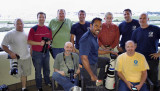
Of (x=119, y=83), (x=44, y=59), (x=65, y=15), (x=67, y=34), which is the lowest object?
(x=119, y=83)

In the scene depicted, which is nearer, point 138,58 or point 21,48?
point 138,58

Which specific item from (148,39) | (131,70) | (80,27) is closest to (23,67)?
(80,27)

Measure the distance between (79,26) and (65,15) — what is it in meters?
0.39

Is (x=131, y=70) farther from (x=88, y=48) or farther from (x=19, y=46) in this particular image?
(x=19, y=46)

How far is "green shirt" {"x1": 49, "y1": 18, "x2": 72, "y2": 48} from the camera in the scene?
3.19 metres

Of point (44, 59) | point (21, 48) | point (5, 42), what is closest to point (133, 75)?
point (44, 59)

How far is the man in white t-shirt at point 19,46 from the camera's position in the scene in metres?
2.91

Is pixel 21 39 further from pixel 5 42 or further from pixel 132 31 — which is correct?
pixel 132 31

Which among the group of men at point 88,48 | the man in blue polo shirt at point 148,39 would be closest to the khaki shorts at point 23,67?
the group of men at point 88,48

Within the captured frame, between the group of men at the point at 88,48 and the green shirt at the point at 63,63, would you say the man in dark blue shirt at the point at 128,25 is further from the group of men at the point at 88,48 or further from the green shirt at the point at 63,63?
the green shirt at the point at 63,63

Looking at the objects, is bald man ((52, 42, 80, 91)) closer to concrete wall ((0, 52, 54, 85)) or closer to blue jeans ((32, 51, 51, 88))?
blue jeans ((32, 51, 51, 88))

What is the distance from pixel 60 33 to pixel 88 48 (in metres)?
1.27

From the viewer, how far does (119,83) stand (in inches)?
103

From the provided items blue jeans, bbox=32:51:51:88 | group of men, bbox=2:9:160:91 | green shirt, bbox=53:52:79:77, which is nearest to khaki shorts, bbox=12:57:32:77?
group of men, bbox=2:9:160:91
